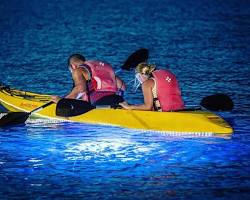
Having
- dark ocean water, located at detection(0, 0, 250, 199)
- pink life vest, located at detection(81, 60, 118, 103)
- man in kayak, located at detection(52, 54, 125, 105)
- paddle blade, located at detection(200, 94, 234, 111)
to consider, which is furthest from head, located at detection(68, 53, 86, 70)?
paddle blade, located at detection(200, 94, 234, 111)

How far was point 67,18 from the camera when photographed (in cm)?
4472

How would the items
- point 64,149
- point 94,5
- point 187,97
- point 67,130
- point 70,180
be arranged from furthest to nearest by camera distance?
point 94,5 < point 187,97 < point 67,130 < point 64,149 < point 70,180

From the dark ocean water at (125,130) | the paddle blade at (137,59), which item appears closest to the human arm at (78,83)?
the dark ocean water at (125,130)

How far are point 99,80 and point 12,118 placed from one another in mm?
1662

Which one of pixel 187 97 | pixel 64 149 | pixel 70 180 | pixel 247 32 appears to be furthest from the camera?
pixel 247 32

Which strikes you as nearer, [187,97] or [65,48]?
[187,97]

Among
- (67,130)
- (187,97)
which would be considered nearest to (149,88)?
(67,130)

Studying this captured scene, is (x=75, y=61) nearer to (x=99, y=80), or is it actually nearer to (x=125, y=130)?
(x=99, y=80)

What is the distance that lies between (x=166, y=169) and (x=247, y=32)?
23390 millimetres

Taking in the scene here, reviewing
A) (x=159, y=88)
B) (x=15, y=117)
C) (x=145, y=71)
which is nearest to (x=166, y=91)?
(x=159, y=88)

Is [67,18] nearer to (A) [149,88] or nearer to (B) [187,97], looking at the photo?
(B) [187,97]

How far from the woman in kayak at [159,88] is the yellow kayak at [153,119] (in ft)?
0.79

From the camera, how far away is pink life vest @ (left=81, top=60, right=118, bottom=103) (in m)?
16.2

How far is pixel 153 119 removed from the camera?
1536 cm
